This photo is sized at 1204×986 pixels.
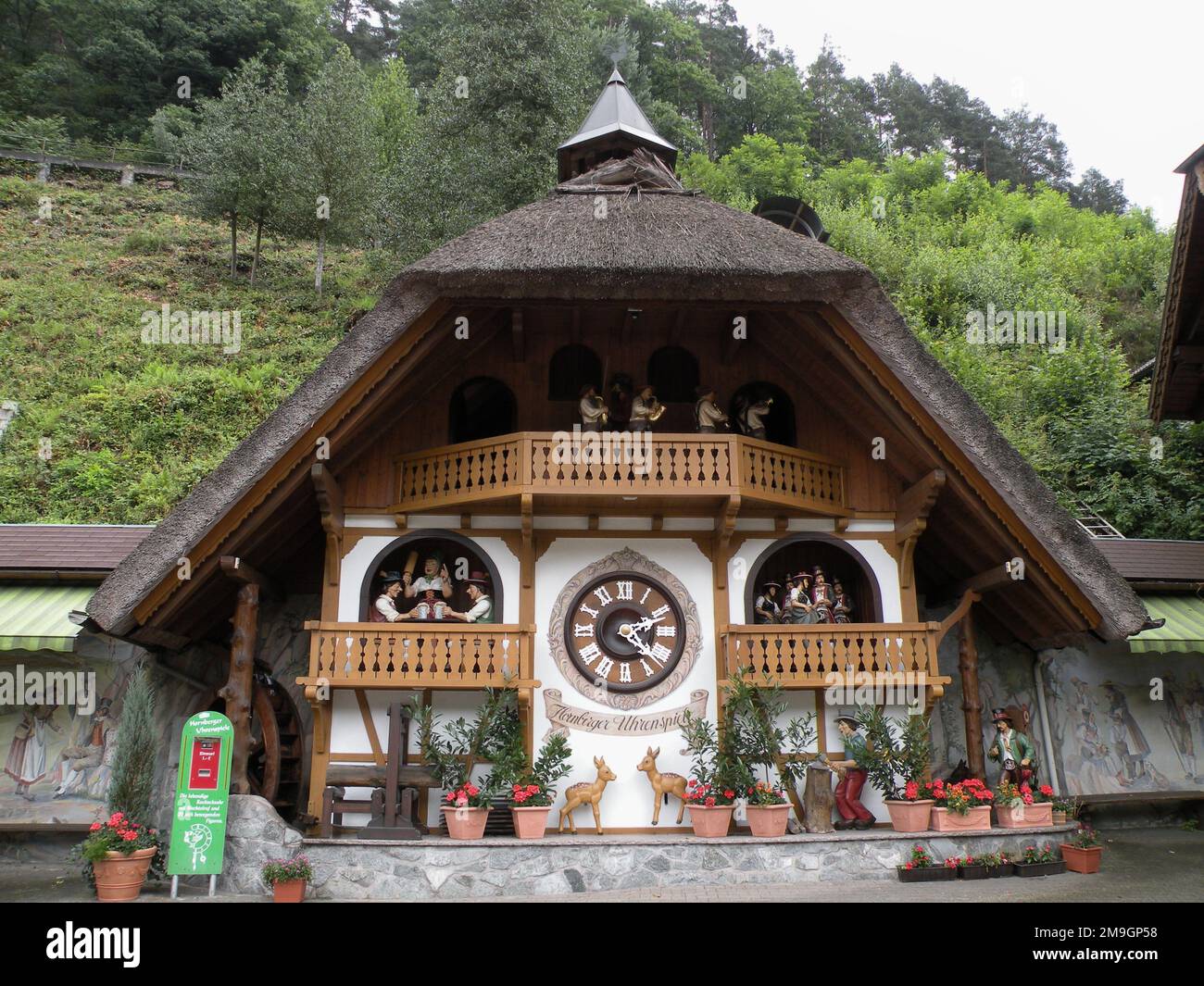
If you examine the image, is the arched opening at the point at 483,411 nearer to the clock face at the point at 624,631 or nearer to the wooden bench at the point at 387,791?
the clock face at the point at 624,631

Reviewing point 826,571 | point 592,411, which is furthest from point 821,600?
point 592,411

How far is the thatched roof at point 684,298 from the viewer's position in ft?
37.1

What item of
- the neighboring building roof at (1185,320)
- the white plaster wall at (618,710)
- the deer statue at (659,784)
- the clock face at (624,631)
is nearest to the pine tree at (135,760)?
the white plaster wall at (618,710)

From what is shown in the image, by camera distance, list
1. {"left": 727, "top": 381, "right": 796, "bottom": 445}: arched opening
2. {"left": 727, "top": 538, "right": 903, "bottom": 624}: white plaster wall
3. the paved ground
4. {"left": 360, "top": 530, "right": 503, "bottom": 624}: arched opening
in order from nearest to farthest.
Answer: the paved ground < {"left": 360, "top": 530, "right": 503, "bottom": 624}: arched opening < {"left": 727, "top": 538, "right": 903, "bottom": 624}: white plaster wall < {"left": 727, "top": 381, "right": 796, "bottom": 445}: arched opening

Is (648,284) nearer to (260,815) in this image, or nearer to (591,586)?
(591,586)

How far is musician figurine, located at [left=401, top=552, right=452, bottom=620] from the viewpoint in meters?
12.8

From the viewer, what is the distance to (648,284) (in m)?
11.7

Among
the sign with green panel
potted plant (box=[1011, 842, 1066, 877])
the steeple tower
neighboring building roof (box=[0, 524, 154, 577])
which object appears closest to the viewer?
the sign with green panel

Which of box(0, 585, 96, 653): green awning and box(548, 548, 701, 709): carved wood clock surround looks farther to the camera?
box(548, 548, 701, 709): carved wood clock surround

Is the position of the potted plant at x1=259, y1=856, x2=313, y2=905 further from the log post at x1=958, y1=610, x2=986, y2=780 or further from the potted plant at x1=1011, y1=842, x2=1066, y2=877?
the log post at x1=958, y1=610, x2=986, y2=780

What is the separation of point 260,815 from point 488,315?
6.57m

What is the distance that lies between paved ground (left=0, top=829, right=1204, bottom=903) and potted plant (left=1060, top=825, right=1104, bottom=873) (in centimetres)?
14

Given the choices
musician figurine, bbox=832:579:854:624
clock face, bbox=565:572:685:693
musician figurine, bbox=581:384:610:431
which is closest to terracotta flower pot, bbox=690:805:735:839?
clock face, bbox=565:572:685:693

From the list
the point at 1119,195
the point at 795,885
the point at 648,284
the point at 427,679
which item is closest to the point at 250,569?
the point at 427,679
